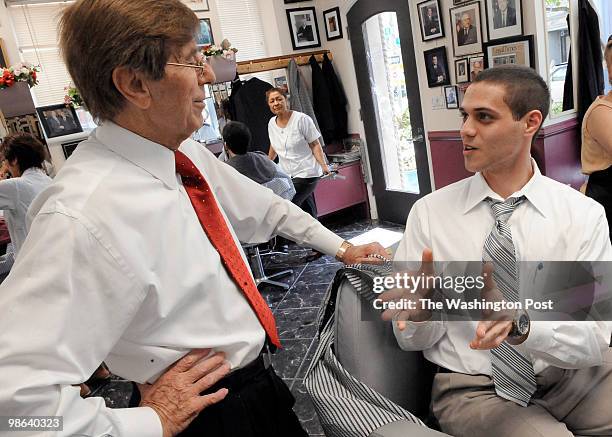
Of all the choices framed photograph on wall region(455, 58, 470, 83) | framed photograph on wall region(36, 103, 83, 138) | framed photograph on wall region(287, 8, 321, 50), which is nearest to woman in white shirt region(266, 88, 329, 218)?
framed photograph on wall region(287, 8, 321, 50)

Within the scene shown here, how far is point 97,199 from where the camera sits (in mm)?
850

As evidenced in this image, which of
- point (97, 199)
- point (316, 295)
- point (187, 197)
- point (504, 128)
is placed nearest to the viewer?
point (97, 199)

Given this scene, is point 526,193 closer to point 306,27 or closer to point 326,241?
point 326,241

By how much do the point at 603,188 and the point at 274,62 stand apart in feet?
12.7

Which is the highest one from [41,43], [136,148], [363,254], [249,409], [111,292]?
[41,43]

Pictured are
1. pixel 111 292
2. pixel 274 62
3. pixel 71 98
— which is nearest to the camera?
pixel 111 292

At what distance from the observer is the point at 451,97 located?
3885 millimetres

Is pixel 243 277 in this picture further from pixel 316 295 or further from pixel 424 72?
pixel 424 72

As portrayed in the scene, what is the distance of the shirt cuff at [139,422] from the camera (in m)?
0.85

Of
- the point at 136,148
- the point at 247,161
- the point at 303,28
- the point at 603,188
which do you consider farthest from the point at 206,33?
the point at 136,148

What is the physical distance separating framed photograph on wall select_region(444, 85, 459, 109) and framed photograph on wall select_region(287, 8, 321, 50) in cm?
212

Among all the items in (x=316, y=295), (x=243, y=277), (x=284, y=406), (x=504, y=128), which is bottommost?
(x=316, y=295)

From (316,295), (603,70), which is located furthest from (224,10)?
(603,70)

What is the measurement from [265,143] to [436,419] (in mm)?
4165
